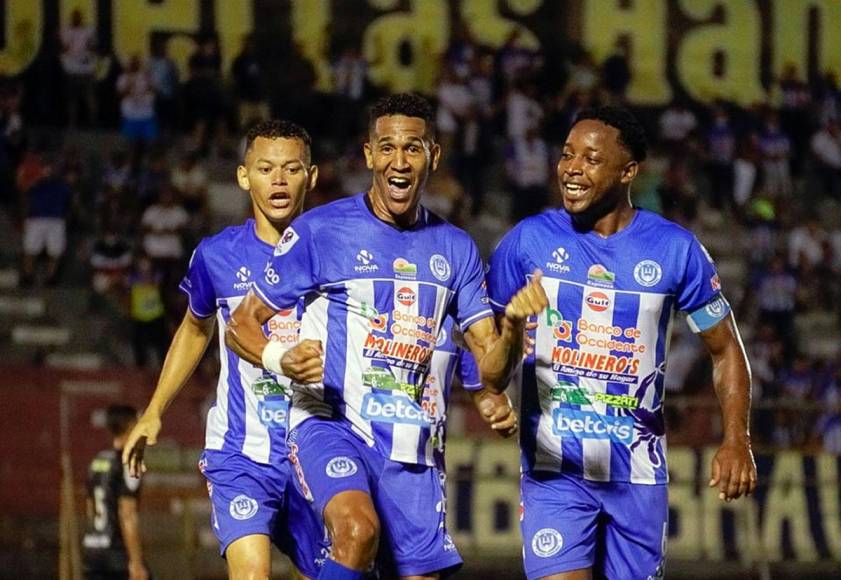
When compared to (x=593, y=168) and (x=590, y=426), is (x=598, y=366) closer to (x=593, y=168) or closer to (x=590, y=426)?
(x=590, y=426)

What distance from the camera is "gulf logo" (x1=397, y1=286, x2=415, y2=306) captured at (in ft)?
24.9

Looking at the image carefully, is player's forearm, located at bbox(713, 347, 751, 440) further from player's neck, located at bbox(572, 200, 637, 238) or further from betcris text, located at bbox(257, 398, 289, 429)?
betcris text, located at bbox(257, 398, 289, 429)

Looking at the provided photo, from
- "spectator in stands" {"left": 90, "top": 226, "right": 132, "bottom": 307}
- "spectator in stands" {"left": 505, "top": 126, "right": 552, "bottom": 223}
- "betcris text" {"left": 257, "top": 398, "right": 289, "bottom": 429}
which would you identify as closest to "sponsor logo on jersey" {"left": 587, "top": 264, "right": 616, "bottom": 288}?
"betcris text" {"left": 257, "top": 398, "right": 289, "bottom": 429}

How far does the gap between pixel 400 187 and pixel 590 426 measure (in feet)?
4.67

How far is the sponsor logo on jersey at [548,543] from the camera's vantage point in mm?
7570

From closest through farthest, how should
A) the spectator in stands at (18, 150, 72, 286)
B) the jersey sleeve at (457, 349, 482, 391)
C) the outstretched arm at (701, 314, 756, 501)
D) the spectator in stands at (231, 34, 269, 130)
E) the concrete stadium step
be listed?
the outstretched arm at (701, 314, 756, 501) → the jersey sleeve at (457, 349, 482, 391) → the concrete stadium step → the spectator in stands at (18, 150, 72, 286) → the spectator in stands at (231, 34, 269, 130)

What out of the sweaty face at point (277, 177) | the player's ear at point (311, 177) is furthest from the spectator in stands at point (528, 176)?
the sweaty face at point (277, 177)

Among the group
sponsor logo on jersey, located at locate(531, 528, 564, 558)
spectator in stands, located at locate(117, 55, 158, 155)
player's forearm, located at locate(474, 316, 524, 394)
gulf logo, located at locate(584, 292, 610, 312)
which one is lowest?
sponsor logo on jersey, located at locate(531, 528, 564, 558)

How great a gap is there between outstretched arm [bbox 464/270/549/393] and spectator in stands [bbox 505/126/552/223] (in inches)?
626

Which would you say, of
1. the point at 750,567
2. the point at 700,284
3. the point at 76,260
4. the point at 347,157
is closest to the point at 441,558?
the point at 700,284

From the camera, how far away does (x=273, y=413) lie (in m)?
8.41

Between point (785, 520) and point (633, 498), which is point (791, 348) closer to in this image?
point (785, 520)

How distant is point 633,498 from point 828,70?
2213cm

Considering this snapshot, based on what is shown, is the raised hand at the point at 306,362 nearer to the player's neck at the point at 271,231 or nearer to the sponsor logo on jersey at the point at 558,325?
the sponsor logo on jersey at the point at 558,325
